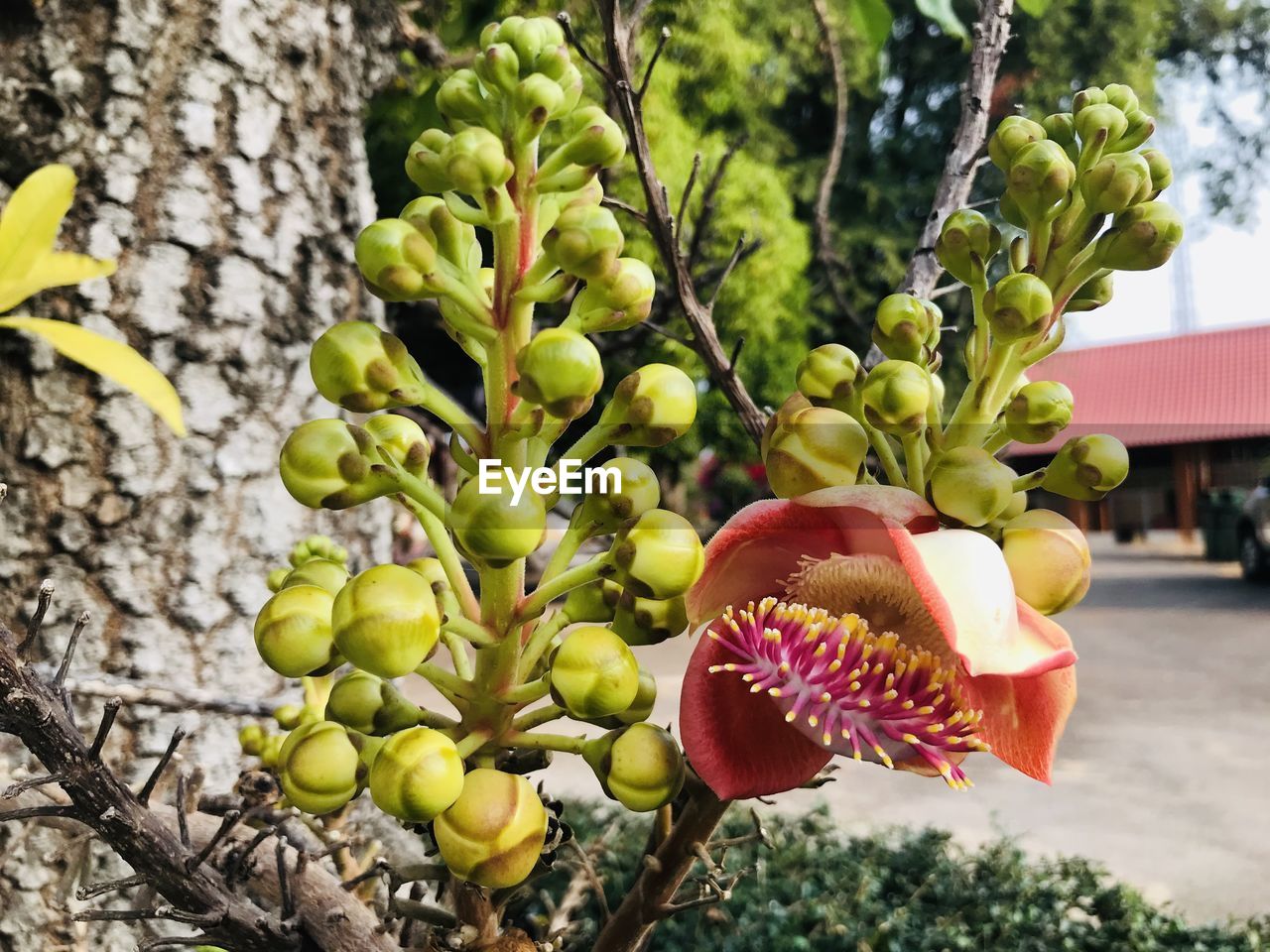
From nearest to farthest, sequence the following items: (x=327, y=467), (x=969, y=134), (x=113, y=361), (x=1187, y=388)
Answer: (x=113, y=361), (x=327, y=467), (x=969, y=134), (x=1187, y=388)

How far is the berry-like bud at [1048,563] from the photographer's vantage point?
321mm

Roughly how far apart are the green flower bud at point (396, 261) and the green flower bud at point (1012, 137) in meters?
0.22

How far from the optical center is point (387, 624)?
286 mm

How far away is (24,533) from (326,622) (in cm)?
88

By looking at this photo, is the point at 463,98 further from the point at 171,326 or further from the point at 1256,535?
the point at 1256,535

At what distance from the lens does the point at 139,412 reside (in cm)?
107

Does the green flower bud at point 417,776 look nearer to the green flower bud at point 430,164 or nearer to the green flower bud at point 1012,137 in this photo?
the green flower bud at point 430,164

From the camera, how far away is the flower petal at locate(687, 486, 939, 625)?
33 centimetres

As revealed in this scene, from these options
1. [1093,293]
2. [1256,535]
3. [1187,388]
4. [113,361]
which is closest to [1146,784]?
[1093,293]

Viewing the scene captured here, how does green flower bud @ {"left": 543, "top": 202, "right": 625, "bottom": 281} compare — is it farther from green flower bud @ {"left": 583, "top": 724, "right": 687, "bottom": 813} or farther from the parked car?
the parked car

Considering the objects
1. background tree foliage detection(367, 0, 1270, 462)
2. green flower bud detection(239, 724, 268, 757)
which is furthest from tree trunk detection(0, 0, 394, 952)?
background tree foliage detection(367, 0, 1270, 462)

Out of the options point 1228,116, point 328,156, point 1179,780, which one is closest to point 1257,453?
point 1228,116

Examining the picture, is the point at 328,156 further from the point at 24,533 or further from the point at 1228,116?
the point at 1228,116

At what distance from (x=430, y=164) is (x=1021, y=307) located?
0.20m
